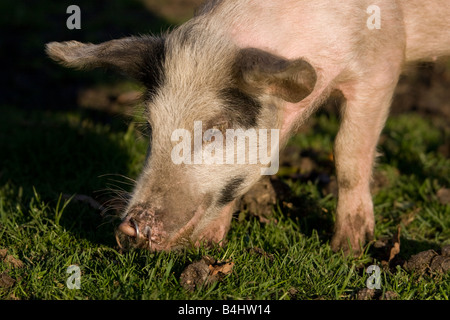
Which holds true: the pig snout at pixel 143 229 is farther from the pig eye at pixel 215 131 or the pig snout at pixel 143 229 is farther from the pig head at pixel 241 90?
the pig eye at pixel 215 131

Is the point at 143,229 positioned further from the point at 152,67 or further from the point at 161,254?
the point at 152,67

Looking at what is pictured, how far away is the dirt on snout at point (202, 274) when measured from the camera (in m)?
3.14

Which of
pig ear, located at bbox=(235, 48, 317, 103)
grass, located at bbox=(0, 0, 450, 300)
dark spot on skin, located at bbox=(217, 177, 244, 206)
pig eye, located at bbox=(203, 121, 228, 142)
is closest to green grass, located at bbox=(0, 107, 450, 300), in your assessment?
grass, located at bbox=(0, 0, 450, 300)

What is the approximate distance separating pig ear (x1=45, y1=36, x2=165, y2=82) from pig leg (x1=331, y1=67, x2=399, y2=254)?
1.22 m

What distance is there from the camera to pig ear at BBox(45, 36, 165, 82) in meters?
3.67

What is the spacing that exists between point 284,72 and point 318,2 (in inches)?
32.0

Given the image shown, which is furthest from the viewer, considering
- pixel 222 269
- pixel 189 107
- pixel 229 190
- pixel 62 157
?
pixel 62 157

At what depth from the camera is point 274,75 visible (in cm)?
317

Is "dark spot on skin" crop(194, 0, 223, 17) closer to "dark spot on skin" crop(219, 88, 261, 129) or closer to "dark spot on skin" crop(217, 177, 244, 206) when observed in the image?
"dark spot on skin" crop(219, 88, 261, 129)

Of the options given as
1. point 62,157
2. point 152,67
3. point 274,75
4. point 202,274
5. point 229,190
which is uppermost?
point 152,67

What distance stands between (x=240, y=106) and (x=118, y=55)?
2.61 feet

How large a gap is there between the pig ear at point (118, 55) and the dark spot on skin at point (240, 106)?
18.5 inches

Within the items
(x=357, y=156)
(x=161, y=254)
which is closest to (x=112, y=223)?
(x=161, y=254)
